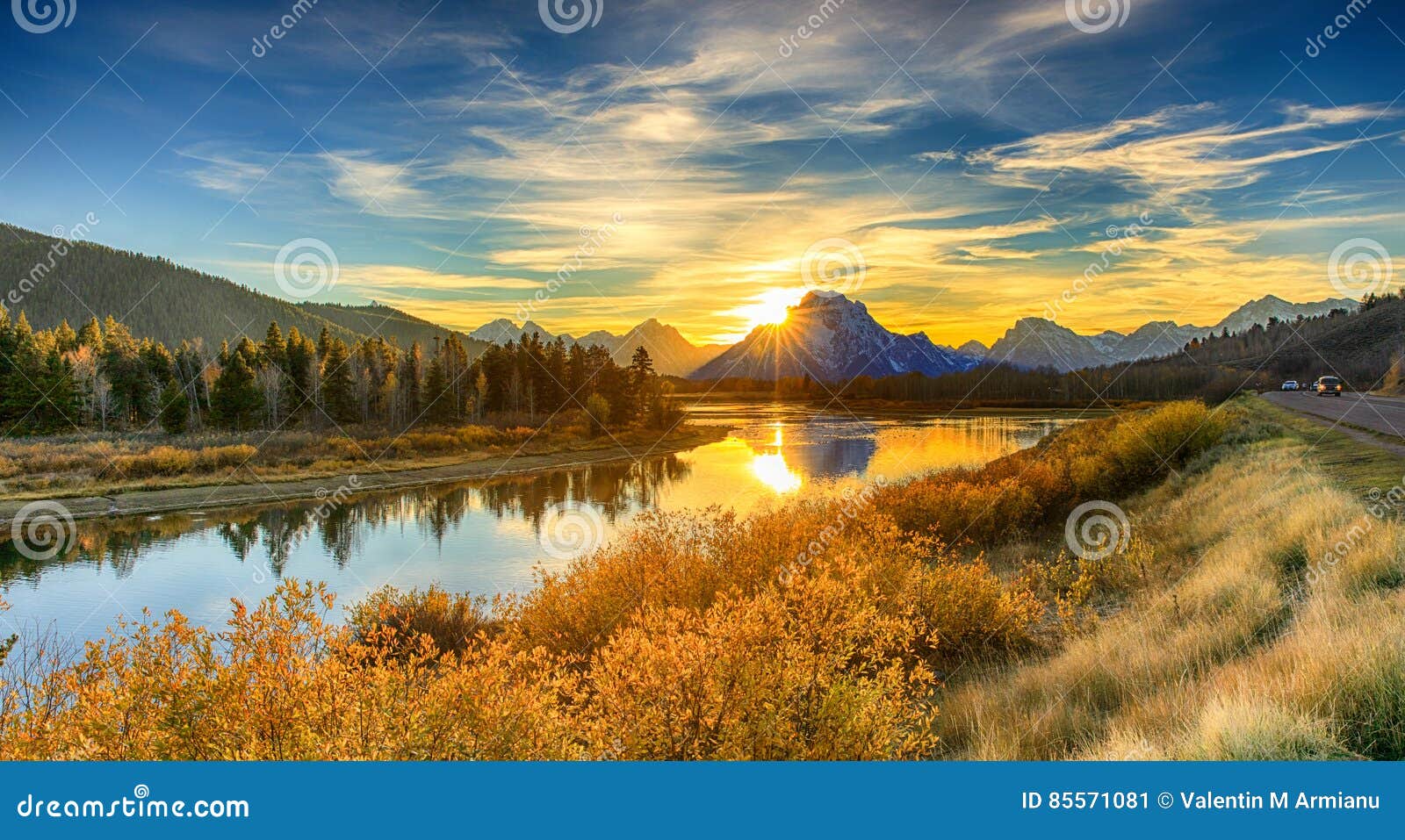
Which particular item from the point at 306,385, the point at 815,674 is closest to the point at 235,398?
the point at 306,385

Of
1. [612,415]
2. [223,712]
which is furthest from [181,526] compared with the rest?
[612,415]

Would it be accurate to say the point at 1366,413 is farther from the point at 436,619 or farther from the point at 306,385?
the point at 306,385

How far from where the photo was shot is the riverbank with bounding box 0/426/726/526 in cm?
3036

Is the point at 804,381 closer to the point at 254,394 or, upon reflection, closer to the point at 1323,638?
the point at 254,394

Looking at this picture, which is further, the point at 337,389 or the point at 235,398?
the point at 337,389

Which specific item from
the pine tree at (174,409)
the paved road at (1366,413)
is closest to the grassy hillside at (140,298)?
the pine tree at (174,409)

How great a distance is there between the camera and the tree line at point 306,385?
55.3 m

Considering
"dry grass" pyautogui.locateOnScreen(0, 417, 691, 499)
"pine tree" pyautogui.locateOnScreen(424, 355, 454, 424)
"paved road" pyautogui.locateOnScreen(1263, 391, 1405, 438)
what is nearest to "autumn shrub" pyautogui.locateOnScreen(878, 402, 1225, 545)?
"paved road" pyautogui.locateOnScreen(1263, 391, 1405, 438)

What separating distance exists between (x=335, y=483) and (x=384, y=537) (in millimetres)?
13404

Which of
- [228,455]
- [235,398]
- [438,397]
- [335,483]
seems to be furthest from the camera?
[438,397]

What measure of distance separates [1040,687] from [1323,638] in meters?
2.63

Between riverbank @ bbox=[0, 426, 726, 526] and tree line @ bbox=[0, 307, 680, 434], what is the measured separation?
24.6 ft

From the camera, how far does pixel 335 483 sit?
36.9 metres

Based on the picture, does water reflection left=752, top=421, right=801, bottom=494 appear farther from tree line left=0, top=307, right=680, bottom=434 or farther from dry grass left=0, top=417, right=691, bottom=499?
tree line left=0, top=307, right=680, bottom=434
